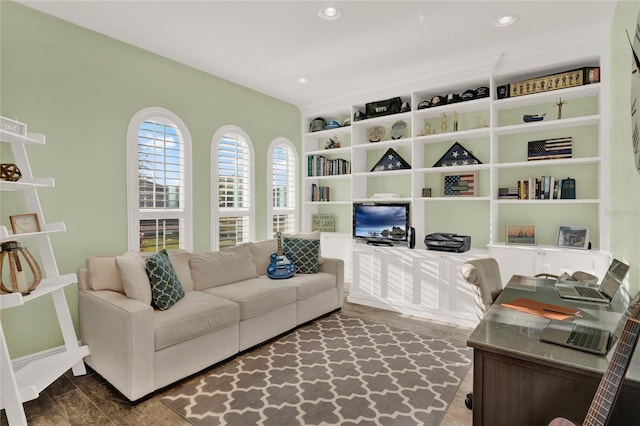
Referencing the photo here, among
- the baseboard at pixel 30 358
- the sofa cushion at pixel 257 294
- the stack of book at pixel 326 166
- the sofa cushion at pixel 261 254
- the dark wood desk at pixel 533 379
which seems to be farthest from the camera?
the stack of book at pixel 326 166

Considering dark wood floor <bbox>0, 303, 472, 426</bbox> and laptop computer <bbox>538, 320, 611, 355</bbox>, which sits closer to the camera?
laptop computer <bbox>538, 320, 611, 355</bbox>

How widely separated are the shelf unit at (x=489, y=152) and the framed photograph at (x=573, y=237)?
124 millimetres

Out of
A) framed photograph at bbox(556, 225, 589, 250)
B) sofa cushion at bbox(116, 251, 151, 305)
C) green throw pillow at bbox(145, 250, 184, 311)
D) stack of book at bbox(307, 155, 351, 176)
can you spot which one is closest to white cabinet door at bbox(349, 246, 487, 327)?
framed photograph at bbox(556, 225, 589, 250)

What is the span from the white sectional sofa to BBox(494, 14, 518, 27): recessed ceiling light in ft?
9.73

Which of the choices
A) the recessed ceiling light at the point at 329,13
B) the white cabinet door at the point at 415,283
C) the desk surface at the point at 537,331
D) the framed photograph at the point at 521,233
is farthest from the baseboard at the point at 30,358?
the framed photograph at the point at 521,233

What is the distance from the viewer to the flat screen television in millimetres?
4199

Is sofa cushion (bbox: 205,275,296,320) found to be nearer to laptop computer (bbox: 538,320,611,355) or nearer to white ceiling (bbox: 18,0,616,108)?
laptop computer (bbox: 538,320,611,355)

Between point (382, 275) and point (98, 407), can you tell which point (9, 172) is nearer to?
point (98, 407)

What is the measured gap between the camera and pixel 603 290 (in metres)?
1.98

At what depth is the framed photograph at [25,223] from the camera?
2236 millimetres

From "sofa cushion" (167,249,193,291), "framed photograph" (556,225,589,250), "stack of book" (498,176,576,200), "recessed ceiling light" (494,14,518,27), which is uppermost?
"recessed ceiling light" (494,14,518,27)

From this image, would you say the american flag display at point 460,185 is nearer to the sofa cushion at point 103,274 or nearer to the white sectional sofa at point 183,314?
the white sectional sofa at point 183,314

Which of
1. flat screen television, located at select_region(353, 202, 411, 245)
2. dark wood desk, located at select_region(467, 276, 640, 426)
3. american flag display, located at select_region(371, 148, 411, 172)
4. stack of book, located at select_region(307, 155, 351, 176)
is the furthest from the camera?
stack of book, located at select_region(307, 155, 351, 176)

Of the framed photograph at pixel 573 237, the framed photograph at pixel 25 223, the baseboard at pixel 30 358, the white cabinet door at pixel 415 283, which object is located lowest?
the baseboard at pixel 30 358
